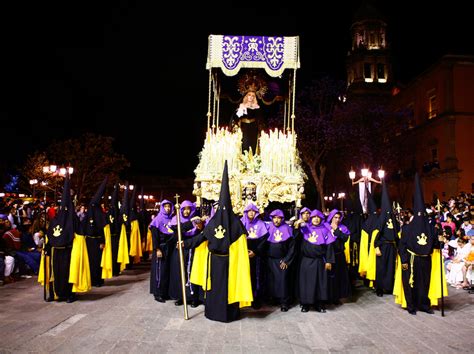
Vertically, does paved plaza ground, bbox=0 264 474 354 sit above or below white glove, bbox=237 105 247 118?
below

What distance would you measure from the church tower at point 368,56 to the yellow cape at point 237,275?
1642 inches

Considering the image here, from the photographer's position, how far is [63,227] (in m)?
7.74

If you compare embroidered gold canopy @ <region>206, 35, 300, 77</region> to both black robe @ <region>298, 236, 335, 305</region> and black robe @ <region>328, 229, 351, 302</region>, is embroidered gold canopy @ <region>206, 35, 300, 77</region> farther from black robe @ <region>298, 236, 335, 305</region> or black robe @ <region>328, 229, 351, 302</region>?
black robe @ <region>298, 236, 335, 305</region>

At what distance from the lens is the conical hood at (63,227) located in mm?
7707

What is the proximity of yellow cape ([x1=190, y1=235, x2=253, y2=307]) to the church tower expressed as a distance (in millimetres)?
41698

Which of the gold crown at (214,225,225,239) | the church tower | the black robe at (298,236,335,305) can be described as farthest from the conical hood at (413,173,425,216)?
the church tower

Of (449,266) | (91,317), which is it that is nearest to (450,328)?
(449,266)

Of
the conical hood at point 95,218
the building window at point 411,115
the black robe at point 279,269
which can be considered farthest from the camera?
the building window at point 411,115

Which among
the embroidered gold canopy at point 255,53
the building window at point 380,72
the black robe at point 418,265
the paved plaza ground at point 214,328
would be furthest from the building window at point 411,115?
the black robe at point 418,265

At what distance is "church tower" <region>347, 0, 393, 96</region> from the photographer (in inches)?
1773

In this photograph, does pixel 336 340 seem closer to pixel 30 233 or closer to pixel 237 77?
pixel 30 233

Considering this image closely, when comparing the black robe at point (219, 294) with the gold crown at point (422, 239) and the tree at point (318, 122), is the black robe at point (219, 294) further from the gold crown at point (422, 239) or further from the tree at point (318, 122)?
the tree at point (318, 122)

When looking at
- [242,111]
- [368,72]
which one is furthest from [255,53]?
[368,72]

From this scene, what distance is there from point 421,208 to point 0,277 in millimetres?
9719
